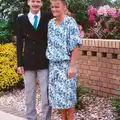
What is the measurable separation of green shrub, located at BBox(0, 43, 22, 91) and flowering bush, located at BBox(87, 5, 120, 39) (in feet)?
5.11

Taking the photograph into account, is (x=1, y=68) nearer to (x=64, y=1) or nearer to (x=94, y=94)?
(x=94, y=94)

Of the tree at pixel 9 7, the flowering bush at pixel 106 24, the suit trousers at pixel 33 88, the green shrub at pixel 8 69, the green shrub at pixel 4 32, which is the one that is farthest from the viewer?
the tree at pixel 9 7

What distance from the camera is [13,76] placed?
22.7ft

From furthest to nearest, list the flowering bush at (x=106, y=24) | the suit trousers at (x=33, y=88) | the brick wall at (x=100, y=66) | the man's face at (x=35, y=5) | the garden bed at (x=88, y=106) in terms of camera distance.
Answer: the flowering bush at (x=106, y=24)
the brick wall at (x=100, y=66)
the garden bed at (x=88, y=106)
the suit trousers at (x=33, y=88)
the man's face at (x=35, y=5)

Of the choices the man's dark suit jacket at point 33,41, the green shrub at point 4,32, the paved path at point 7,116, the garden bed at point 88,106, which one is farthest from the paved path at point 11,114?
the green shrub at point 4,32

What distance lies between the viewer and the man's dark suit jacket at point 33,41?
4.35m

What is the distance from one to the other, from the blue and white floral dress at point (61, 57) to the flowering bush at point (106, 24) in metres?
2.51

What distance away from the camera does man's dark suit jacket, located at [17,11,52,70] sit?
14.3 ft

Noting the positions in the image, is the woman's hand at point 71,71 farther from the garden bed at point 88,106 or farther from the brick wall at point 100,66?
the brick wall at point 100,66

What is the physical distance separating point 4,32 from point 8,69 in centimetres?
117

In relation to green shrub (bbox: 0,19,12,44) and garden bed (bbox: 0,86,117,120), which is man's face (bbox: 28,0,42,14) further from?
green shrub (bbox: 0,19,12,44)

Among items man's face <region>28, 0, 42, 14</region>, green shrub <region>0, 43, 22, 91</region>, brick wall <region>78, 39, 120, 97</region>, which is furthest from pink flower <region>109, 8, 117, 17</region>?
man's face <region>28, 0, 42, 14</region>

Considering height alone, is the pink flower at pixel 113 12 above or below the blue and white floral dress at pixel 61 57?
above

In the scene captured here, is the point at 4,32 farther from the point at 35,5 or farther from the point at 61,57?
the point at 61,57
